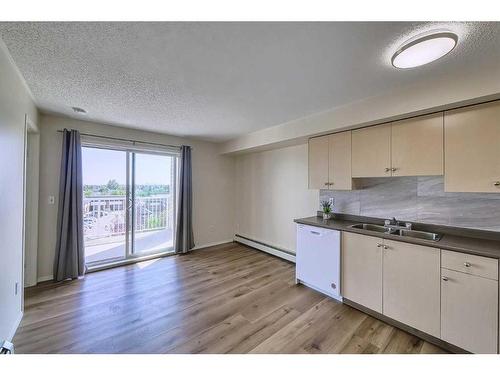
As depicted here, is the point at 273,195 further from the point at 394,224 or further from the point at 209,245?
the point at 394,224

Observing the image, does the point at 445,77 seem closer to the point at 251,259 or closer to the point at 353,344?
the point at 353,344

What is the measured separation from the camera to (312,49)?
4.78ft

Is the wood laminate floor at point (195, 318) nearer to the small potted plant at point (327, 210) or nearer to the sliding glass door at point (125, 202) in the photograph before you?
the sliding glass door at point (125, 202)

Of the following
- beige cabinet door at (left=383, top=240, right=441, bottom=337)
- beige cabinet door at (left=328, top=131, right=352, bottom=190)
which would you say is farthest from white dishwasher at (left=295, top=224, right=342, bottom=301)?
beige cabinet door at (left=328, top=131, right=352, bottom=190)

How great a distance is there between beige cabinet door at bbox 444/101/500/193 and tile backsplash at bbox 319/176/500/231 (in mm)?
384

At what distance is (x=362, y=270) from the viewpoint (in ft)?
7.51

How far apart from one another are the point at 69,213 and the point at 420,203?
450cm

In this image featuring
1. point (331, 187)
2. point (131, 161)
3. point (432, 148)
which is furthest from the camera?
point (131, 161)

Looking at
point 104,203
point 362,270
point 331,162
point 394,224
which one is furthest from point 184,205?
point 394,224

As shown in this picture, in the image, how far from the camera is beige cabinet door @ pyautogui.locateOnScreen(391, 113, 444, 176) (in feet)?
6.52

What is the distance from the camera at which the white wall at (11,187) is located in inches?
62.2

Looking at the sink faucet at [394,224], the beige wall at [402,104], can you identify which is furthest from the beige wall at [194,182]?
the sink faucet at [394,224]
